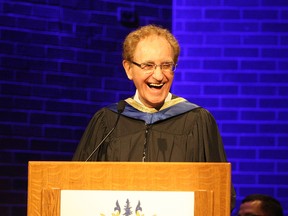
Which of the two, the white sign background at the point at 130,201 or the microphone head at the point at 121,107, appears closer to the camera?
the white sign background at the point at 130,201

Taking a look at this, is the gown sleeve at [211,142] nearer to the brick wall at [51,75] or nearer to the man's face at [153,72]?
the man's face at [153,72]

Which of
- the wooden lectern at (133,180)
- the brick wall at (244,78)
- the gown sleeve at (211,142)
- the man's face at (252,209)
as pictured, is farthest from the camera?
the brick wall at (244,78)

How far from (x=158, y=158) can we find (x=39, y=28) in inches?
91.8

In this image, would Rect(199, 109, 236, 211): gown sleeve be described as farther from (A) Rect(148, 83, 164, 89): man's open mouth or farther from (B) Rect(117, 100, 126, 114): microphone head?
(B) Rect(117, 100, 126, 114): microphone head

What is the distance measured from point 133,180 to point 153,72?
80cm

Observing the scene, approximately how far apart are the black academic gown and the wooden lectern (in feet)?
2.08

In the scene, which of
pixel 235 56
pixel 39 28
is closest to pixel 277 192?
pixel 235 56

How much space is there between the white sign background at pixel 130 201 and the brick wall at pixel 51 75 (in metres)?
2.67

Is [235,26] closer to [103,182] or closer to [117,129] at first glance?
[117,129]

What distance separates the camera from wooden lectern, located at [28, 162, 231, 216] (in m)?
2.82

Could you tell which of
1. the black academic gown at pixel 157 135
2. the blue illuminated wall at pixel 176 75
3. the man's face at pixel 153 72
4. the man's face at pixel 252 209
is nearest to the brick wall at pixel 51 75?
the blue illuminated wall at pixel 176 75

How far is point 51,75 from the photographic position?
217 inches

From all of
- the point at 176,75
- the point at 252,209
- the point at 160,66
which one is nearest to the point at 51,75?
the point at 176,75

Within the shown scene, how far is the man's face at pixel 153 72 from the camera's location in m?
3.48
